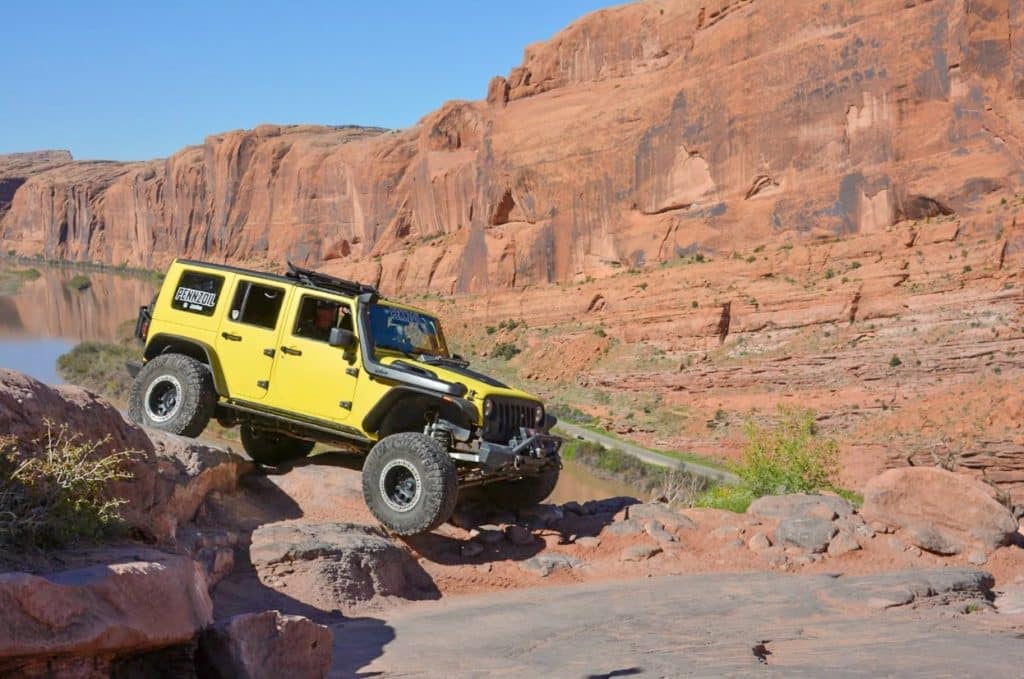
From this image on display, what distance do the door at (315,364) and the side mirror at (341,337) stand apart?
174 mm

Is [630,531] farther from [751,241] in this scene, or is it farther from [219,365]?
[751,241]

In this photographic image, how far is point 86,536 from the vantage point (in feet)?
18.9

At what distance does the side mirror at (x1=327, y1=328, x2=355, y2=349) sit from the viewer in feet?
34.9

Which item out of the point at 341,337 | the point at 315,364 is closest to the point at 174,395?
the point at 315,364

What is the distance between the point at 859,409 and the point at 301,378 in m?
30.4

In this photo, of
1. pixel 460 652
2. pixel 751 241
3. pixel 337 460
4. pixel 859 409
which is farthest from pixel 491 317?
pixel 460 652

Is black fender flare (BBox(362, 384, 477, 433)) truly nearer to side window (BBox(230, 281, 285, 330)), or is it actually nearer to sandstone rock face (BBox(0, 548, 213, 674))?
side window (BBox(230, 281, 285, 330))

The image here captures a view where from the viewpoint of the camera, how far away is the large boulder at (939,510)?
35.1ft

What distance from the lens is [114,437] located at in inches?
287

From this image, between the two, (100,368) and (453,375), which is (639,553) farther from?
(100,368)

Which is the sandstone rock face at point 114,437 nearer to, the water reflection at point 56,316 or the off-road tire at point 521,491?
the off-road tire at point 521,491

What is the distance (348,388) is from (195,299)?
2.45 meters

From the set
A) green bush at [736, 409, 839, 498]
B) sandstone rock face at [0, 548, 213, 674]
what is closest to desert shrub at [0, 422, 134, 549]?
sandstone rock face at [0, 548, 213, 674]

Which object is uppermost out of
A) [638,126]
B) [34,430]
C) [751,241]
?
[638,126]
